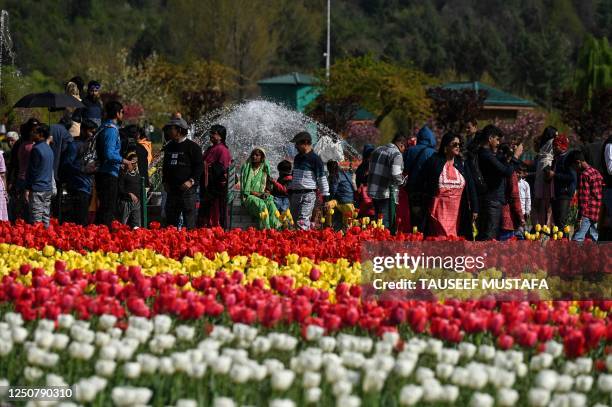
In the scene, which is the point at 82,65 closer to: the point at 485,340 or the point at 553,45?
the point at 553,45

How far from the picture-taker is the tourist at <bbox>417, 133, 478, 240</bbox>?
40.4 ft

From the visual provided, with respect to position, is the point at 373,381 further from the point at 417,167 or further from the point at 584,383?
the point at 417,167

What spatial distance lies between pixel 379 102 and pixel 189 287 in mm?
45267

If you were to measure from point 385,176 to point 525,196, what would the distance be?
2005 millimetres

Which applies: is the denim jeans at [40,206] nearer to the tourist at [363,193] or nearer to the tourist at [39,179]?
the tourist at [39,179]

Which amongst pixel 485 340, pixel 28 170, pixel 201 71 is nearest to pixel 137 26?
pixel 201 71

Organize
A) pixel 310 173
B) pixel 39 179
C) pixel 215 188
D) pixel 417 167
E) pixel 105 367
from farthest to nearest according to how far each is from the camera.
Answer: pixel 215 188 < pixel 310 173 < pixel 417 167 < pixel 39 179 < pixel 105 367

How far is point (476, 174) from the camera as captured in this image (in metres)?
13.0

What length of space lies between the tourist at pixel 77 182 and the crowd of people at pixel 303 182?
0.01 metres

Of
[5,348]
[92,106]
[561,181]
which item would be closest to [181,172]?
[92,106]

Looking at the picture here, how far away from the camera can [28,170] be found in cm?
1345

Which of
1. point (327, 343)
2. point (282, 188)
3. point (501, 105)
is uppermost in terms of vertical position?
point (501, 105)

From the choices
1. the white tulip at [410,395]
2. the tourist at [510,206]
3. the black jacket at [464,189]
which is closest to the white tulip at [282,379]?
the white tulip at [410,395]

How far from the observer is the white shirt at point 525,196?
50.5ft
